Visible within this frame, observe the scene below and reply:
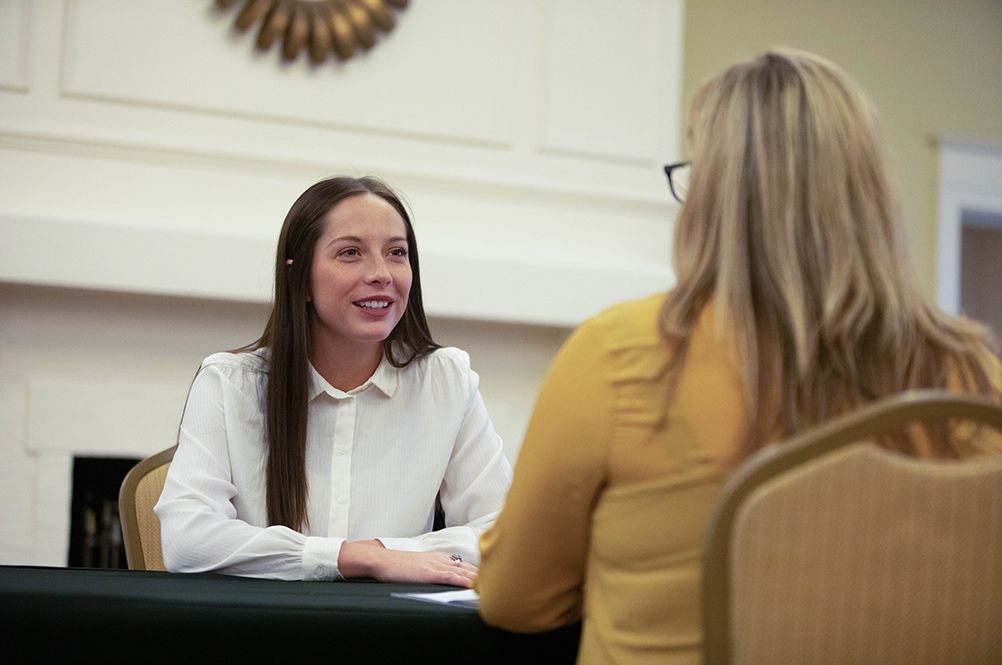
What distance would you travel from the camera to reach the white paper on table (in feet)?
2.95

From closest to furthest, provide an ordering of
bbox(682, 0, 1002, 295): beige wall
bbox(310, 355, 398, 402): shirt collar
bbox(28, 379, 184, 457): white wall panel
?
1. bbox(310, 355, 398, 402): shirt collar
2. bbox(28, 379, 184, 457): white wall panel
3. bbox(682, 0, 1002, 295): beige wall

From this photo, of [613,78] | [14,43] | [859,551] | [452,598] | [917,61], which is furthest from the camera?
[917,61]

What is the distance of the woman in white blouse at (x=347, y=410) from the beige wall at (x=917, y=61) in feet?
8.01

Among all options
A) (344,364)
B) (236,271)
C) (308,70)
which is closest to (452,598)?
(344,364)

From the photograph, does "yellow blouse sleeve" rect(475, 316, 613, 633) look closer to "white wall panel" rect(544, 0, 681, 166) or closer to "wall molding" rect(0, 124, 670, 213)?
"wall molding" rect(0, 124, 670, 213)

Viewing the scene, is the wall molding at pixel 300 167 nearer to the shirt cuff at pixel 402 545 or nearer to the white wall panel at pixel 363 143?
the white wall panel at pixel 363 143

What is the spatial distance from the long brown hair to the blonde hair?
34.2 inches

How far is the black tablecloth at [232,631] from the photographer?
32.5 inches

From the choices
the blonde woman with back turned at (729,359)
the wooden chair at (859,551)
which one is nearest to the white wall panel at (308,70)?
the blonde woman with back turned at (729,359)

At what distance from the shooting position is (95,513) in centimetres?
291

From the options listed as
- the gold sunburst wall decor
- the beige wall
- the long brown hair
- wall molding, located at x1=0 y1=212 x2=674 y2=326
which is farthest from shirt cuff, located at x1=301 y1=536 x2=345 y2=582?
the beige wall

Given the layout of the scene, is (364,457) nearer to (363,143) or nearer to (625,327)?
(625,327)

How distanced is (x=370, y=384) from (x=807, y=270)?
0.96 metres

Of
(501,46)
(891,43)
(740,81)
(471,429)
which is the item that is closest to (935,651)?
(740,81)
